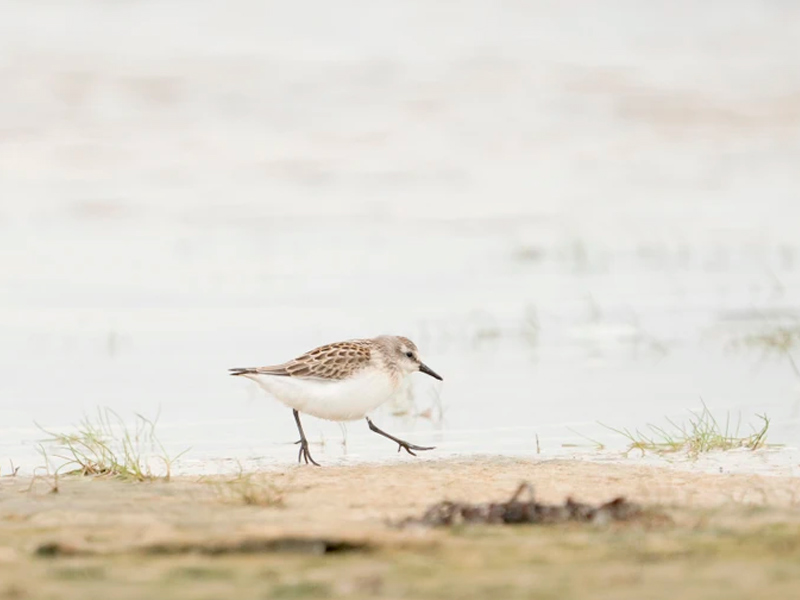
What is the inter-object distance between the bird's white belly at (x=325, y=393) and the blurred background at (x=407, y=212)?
0.32m

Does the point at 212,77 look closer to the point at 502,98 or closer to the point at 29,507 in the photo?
the point at 502,98

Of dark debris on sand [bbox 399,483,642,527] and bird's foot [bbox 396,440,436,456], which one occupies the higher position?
bird's foot [bbox 396,440,436,456]

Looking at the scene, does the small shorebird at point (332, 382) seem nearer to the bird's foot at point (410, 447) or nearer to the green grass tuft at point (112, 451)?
the bird's foot at point (410, 447)

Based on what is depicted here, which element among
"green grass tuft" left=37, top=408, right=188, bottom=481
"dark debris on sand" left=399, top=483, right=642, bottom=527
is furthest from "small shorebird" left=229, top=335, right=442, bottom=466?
"dark debris on sand" left=399, top=483, right=642, bottom=527

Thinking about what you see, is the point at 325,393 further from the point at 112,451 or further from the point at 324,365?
the point at 112,451

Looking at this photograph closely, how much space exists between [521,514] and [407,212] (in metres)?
13.6

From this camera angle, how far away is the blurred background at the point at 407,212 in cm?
999

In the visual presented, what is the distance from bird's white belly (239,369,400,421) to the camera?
26.4 feet

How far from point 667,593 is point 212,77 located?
22591mm

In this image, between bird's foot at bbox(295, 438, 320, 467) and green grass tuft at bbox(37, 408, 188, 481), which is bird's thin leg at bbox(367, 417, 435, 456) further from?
green grass tuft at bbox(37, 408, 188, 481)

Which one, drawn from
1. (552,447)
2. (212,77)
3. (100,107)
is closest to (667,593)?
(552,447)

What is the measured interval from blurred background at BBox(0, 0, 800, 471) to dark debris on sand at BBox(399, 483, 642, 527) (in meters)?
2.71


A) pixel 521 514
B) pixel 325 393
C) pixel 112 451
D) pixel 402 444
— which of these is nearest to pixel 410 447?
pixel 402 444

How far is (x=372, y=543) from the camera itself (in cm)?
478
